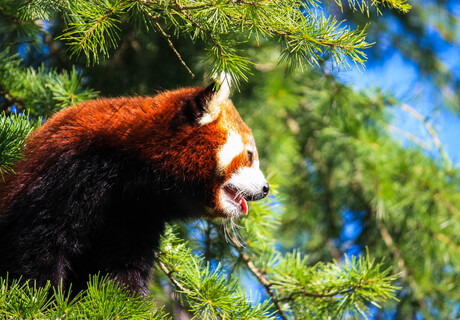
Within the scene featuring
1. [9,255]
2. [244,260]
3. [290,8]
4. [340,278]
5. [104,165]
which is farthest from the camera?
[244,260]

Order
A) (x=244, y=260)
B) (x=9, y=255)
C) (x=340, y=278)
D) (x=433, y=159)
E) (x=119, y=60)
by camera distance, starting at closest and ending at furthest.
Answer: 1. (x=9, y=255)
2. (x=340, y=278)
3. (x=244, y=260)
4. (x=119, y=60)
5. (x=433, y=159)

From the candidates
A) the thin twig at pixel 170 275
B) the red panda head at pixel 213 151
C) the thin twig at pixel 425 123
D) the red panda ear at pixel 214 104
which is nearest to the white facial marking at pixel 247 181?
the red panda head at pixel 213 151

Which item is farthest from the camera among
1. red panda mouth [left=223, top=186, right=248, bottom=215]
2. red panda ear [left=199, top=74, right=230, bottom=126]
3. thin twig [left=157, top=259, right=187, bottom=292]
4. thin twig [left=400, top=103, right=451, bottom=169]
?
thin twig [left=400, top=103, right=451, bottom=169]

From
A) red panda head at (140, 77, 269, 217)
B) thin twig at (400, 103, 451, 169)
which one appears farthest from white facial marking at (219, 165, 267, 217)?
thin twig at (400, 103, 451, 169)

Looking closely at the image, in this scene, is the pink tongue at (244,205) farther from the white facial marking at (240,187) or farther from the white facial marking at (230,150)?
the white facial marking at (230,150)

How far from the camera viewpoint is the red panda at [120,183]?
2.17m

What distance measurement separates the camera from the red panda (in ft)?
7.11

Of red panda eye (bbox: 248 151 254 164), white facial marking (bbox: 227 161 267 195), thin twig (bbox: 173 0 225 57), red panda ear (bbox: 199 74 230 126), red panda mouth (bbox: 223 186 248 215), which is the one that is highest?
thin twig (bbox: 173 0 225 57)

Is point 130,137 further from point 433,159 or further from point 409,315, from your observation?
point 409,315

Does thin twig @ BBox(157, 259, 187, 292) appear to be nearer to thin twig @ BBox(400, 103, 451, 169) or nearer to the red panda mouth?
the red panda mouth

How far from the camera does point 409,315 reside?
4.38 meters

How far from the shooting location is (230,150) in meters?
2.56

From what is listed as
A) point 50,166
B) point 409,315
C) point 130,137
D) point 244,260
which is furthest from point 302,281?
point 409,315

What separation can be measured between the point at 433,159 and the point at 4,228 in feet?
10.7
